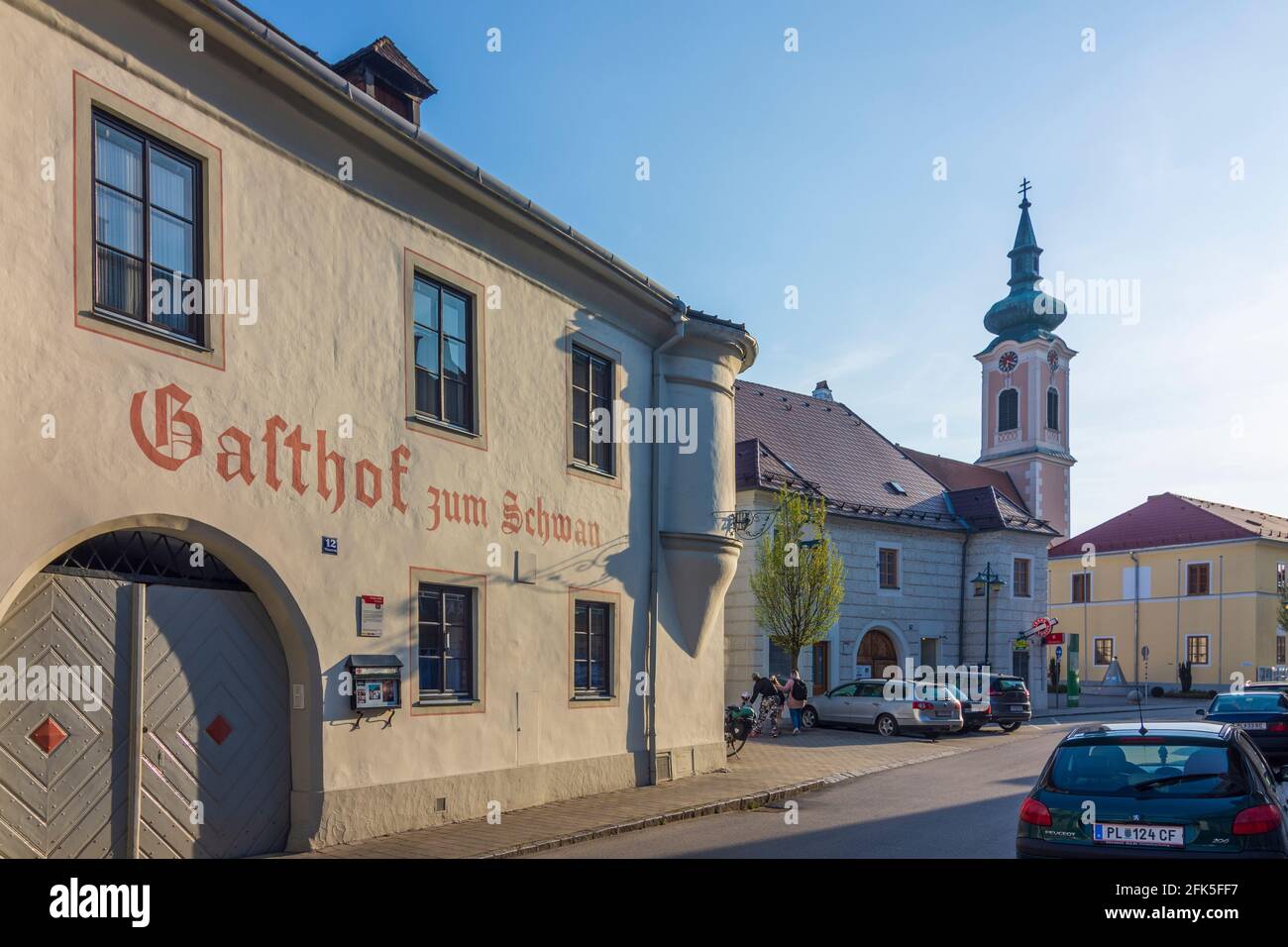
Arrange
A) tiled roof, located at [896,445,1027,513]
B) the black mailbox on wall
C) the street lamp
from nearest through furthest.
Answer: the black mailbox on wall, the street lamp, tiled roof, located at [896,445,1027,513]

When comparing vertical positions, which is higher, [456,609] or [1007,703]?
[456,609]

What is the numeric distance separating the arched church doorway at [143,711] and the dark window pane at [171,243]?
2.35m

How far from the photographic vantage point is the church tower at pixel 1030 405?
2322 inches

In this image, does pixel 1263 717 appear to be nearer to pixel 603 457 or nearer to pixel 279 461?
pixel 603 457

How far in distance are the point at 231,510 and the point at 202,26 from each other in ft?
14.0

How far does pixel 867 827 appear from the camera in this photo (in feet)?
41.1

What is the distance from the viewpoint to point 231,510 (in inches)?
388

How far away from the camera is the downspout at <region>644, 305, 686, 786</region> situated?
1609 cm

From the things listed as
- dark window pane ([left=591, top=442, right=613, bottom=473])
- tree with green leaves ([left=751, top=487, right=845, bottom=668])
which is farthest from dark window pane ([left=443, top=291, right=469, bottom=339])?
tree with green leaves ([left=751, top=487, right=845, bottom=668])

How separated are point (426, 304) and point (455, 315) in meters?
0.55

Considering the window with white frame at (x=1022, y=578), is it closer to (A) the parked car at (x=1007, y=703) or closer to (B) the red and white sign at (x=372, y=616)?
(A) the parked car at (x=1007, y=703)

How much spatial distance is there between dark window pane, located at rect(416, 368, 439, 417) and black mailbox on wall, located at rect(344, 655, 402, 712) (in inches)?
112

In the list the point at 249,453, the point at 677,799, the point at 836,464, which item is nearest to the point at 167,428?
the point at 249,453

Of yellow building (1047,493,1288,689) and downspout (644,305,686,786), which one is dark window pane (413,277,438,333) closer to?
downspout (644,305,686,786)
